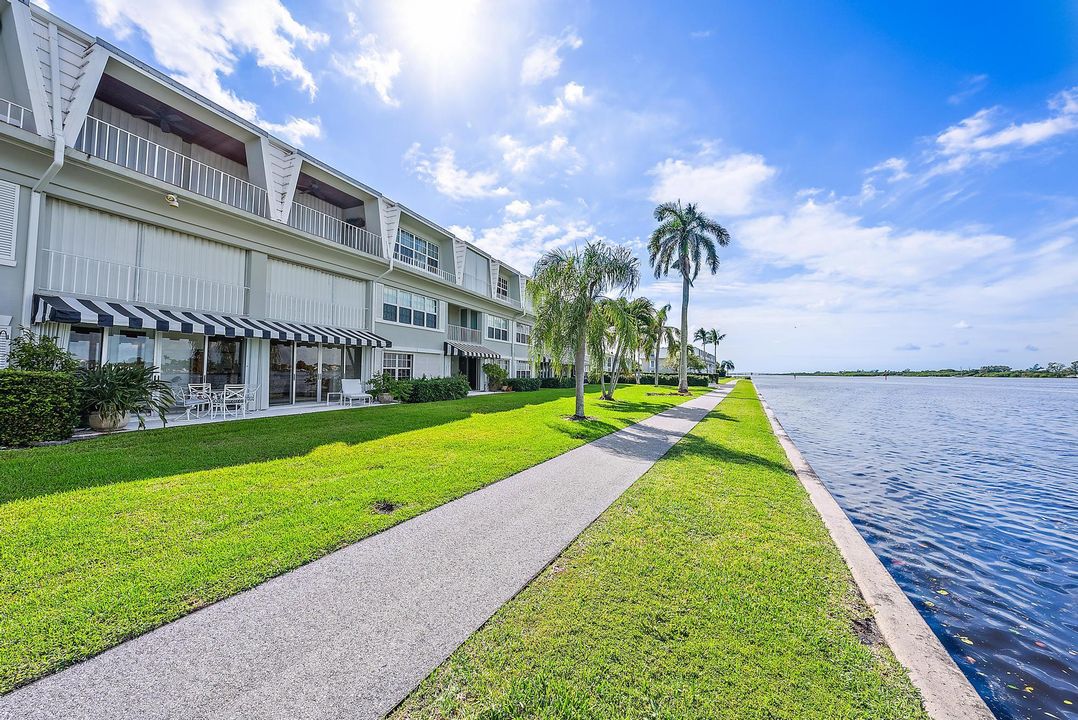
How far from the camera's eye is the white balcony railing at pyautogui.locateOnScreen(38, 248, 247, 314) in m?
10.1

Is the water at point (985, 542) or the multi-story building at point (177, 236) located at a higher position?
the multi-story building at point (177, 236)

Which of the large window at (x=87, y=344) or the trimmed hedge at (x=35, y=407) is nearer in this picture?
the trimmed hedge at (x=35, y=407)

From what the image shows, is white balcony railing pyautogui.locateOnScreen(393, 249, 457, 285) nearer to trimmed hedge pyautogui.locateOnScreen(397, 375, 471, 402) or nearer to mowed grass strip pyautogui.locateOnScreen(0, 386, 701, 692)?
trimmed hedge pyautogui.locateOnScreen(397, 375, 471, 402)

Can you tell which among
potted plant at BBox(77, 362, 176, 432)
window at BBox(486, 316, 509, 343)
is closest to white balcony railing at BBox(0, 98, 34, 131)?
potted plant at BBox(77, 362, 176, 432)

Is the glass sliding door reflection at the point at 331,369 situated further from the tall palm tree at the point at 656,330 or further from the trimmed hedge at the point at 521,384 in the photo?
the tall palm tree at the point at 656,330

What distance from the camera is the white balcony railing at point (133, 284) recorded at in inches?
399

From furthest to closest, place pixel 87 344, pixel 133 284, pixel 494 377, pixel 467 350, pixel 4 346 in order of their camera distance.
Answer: pixel 494 377
pixel 467 350
pixel 133 284
pixel 87 344
pixel 4 346

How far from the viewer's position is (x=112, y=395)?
935 cm

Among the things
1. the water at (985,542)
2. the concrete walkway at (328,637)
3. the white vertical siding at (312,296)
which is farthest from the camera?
the white vertical siding at (312,296)

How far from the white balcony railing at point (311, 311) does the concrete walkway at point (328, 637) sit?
13441 millimetres

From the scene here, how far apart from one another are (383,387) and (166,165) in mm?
10169

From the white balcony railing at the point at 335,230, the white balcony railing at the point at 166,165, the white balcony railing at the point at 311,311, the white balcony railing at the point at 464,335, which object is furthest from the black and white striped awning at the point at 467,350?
the white balcony railing at the point at 166,165

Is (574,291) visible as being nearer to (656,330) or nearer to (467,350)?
(467,350)

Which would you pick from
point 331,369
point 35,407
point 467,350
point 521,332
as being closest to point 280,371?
point 331,369
